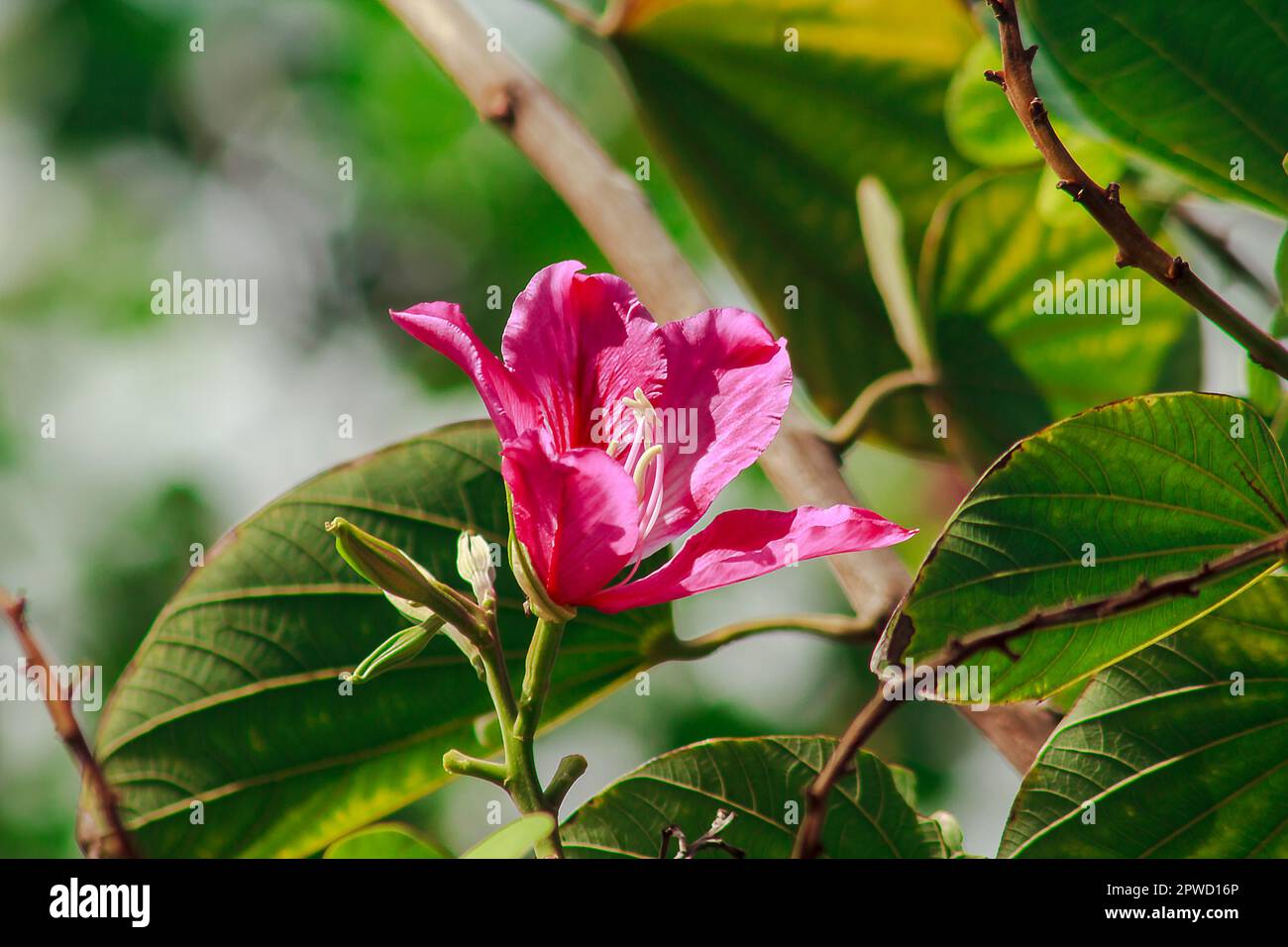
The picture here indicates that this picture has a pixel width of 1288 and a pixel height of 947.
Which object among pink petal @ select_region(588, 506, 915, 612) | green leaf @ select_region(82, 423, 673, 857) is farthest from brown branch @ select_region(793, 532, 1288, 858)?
green leaf @ select_region(82, 423, 673, 857)

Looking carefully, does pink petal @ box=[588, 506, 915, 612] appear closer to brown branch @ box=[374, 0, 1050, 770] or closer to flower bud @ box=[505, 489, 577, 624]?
flower bud @ box=[505, 489, 577, 624]

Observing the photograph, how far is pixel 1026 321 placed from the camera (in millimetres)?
964

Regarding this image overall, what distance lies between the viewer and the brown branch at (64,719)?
40 centimetres

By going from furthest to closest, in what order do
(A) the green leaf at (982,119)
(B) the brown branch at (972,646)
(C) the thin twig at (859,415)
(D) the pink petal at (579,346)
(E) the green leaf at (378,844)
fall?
(A) the green leaf at (982,119), (C) the thin twig at (859,415), (E) the green leaf at (378,844), (D) the pink petal at (579,346), (B) the brown branch at (972,646)

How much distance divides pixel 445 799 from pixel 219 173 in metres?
1.88

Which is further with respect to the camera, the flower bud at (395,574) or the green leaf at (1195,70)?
the green leaf at (1195,70)

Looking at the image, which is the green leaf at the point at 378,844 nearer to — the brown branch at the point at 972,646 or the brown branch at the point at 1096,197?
the brown branch at the point at 972,646

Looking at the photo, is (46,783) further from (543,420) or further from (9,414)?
(543,420)

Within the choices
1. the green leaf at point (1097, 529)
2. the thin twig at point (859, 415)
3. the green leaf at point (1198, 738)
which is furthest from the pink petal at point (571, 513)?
the thin twig at point (859, 415)

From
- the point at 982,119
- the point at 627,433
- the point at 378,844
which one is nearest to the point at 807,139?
the point at 982,119

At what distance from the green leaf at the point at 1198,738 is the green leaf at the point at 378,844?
0.31 m

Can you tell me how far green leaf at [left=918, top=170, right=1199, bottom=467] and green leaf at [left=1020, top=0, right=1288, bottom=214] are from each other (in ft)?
0.92

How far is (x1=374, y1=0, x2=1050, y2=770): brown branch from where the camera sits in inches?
25.3

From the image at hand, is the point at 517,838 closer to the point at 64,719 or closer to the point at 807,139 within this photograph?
the point at 64,719
